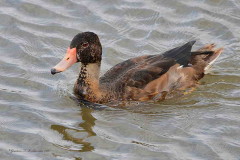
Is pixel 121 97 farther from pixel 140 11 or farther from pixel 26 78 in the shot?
pixel 140 11

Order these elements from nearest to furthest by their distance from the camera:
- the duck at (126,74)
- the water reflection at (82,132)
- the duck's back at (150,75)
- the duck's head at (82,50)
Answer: the water reflection at (82,132)
the duck's head at (82,50)
the duck at (126,74)
the duck's back at (150,75)

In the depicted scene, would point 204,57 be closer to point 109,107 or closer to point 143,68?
point 143,68

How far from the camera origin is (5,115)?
32.4 ft

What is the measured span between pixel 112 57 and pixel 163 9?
198cm

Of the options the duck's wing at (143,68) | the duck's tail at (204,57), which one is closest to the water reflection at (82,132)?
the duck's wing at (143,68)

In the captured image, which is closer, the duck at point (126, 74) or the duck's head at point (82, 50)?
the duck's head at point (82, 50)

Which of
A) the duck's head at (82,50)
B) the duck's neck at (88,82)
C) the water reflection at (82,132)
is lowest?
the water reflection at (82,132)

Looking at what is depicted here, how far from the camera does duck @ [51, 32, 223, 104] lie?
35.0 ft

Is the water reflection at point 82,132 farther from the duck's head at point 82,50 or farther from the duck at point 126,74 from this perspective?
the duck's head at point 82,50

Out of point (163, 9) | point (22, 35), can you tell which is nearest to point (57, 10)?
point (22, 35)

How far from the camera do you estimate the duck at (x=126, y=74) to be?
1066 cm

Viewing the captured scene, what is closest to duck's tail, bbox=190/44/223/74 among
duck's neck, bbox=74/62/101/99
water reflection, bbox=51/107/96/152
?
duck's neck, bbox=74/62/101/99

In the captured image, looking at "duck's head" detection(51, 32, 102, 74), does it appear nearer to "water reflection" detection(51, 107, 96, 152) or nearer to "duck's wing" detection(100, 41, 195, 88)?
→ "duck's wing" detection(100, 41, 195, 88)

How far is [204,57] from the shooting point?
474 inches
